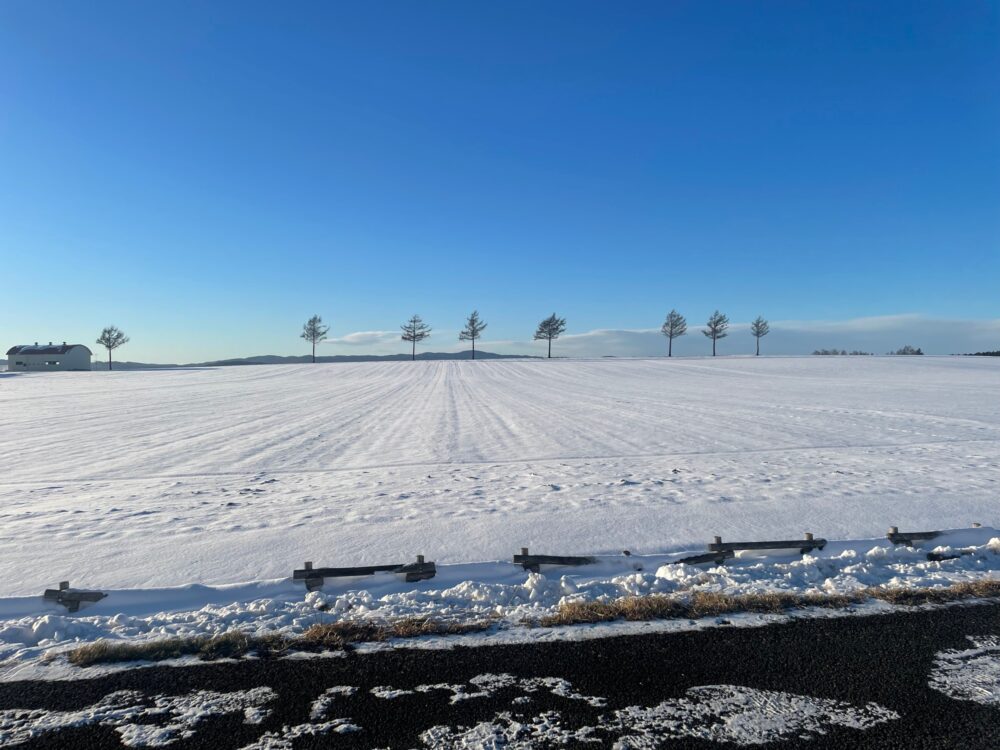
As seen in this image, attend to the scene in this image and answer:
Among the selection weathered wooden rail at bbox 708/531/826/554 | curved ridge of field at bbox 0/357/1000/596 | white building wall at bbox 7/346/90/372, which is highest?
white building wall at bbox 7/346/90/372

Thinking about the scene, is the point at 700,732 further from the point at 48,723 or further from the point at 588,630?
the point at 48,723

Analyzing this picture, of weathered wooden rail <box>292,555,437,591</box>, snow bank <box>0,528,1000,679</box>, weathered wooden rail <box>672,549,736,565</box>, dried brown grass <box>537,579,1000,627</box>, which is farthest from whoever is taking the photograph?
weathered wooden rail <box>672,549,736,565</box>

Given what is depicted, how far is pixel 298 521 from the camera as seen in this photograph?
8211mm

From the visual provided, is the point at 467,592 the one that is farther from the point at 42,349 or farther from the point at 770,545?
the point at 42,349

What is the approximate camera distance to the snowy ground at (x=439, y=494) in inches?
239

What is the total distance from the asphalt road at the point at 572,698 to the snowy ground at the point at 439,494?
3.56 ft

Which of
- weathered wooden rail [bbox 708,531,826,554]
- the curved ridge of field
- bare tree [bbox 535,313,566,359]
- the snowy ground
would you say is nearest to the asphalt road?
the snowy ground

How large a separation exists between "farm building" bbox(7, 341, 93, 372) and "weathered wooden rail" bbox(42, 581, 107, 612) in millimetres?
100722

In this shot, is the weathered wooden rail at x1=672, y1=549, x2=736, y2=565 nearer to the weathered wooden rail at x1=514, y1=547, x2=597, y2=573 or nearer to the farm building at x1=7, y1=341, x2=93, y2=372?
the weathered wooden rail at x1=514, y1=547, x2=597, y2=573

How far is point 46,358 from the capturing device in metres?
84.8

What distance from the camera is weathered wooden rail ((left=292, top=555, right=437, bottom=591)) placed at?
5613mm

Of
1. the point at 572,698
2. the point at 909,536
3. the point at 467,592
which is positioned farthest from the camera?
the point at 909,536

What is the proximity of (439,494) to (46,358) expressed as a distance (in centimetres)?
10194

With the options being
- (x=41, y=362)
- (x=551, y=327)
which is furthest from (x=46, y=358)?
(x=551, y=327)
